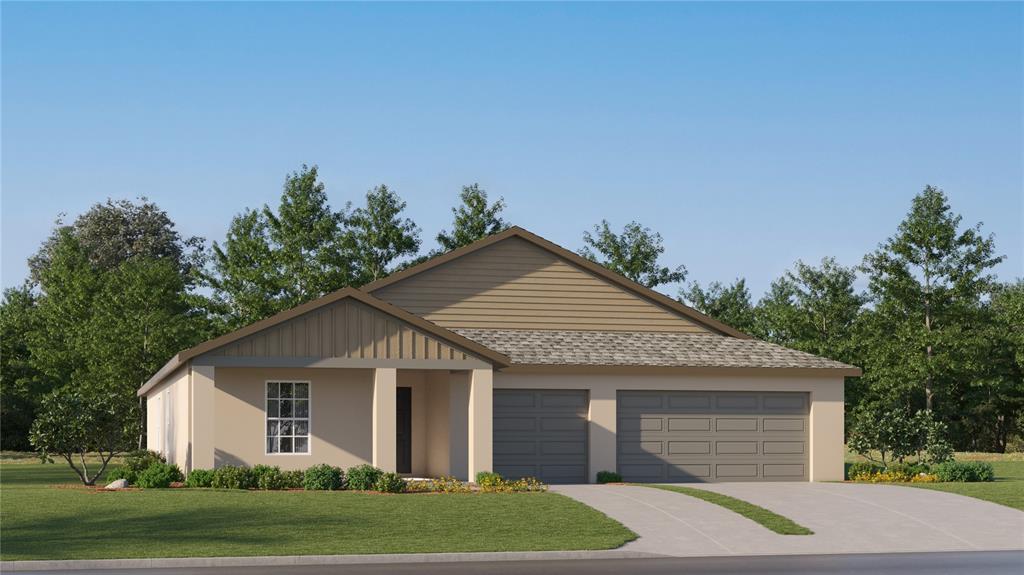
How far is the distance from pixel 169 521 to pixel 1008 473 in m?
26.8

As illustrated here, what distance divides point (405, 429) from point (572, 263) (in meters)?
6.87

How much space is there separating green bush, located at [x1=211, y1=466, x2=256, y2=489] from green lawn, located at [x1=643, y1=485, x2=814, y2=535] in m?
9.21

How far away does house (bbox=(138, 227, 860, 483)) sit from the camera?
28.8 meters

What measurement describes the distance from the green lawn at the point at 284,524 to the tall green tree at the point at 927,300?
33.5 meters

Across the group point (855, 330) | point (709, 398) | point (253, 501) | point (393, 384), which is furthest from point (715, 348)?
point (855, 330)

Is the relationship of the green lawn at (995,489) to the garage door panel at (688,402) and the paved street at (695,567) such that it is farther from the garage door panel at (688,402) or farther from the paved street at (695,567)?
the paved street at (695,567)

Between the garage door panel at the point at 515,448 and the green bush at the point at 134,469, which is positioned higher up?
the garage door panel at the point at 515,448

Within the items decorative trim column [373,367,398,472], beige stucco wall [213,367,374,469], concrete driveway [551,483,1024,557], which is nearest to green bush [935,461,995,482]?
concrete driveway [551,483,1024,557]

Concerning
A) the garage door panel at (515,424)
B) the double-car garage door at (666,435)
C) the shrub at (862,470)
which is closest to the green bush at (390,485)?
the double-car garage door at (666,435)

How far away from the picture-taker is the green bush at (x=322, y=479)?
26.7 metres

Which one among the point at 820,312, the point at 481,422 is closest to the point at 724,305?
the point at 820,312

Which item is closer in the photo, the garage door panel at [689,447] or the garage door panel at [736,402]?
the garage door panel at [689,447]

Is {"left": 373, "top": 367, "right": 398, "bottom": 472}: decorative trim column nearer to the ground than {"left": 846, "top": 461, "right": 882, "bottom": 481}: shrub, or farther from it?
farther from it

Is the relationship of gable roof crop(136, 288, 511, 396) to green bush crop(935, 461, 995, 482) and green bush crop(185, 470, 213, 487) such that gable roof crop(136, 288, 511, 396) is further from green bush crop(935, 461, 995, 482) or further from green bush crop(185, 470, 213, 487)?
green bush crop(935, 461, 995, 482)
